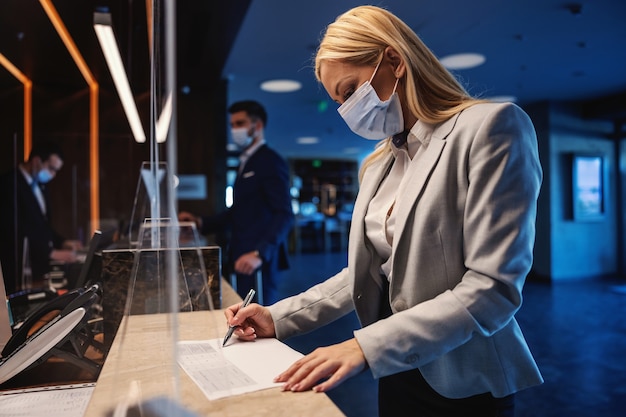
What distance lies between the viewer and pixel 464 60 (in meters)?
4.52

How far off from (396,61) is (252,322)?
62 centimetres

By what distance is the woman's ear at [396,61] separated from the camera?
2.95 ft

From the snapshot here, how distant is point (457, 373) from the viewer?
84 centimetres

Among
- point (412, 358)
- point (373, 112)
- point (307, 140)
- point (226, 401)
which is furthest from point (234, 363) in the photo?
point (307, 140)

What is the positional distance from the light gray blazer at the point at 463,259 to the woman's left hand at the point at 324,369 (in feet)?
0.08

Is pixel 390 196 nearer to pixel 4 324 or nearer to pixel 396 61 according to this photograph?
pixel 396 61

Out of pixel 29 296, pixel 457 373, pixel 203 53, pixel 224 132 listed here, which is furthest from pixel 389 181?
pixel 224 132

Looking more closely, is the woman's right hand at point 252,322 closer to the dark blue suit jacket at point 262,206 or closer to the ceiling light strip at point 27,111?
the dark blue suit jacket at point 262,206

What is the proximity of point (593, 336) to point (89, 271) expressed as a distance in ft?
13.6

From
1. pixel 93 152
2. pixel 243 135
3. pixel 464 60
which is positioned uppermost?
pixel 464 60

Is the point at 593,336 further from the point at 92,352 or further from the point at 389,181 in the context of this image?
the point at 92,352

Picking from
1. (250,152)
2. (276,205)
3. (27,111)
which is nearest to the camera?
(276,205)

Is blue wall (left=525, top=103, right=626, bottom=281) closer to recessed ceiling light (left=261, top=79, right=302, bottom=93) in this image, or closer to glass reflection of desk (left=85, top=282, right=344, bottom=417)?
recessed ceiling light (left=261, top=79, right=302, bottom=93)

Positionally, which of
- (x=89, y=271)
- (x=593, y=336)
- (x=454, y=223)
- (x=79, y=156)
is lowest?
(x=593, y=336)
